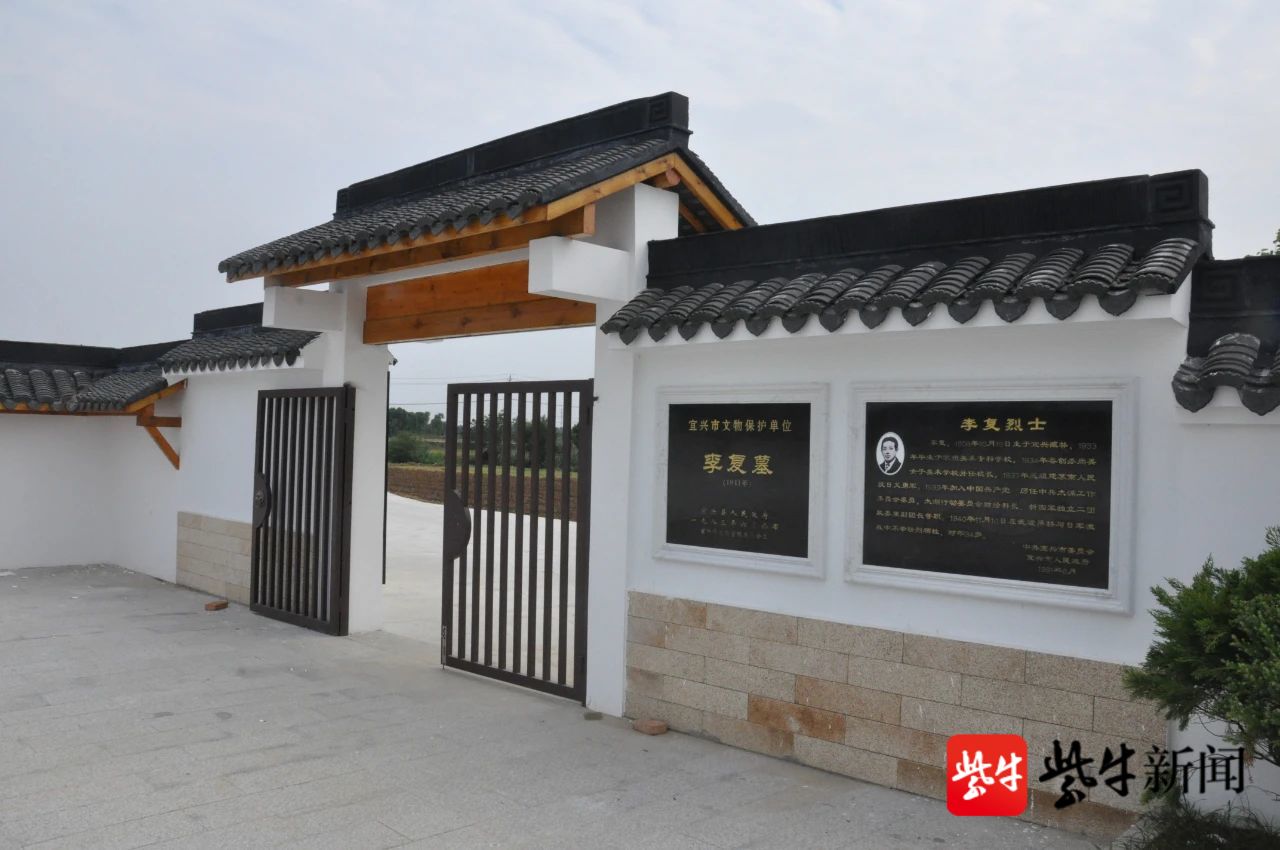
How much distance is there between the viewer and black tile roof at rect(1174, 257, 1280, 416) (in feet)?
12.1

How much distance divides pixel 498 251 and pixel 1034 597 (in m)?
3.74

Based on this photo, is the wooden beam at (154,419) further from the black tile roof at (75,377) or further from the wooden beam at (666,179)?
the wooden beam at (666,179)

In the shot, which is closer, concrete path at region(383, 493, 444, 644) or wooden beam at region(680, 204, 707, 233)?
wooden beam at region(680, 204, 707, 233)

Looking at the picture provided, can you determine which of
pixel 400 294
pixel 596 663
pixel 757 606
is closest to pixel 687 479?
pixel 757 606

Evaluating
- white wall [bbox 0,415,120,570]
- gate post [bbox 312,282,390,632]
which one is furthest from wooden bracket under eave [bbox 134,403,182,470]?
gate post [bbox 312,282,390,632]

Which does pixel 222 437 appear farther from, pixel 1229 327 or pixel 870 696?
pixel 1229 327

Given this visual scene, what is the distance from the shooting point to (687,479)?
5.63 meters

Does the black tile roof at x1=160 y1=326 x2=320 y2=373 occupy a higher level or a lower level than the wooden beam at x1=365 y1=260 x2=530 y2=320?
lower

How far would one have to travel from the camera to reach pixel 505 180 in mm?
6688

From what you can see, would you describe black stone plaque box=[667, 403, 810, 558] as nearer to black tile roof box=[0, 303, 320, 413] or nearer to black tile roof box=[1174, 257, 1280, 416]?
black tile roof box=[1174, 257, 1280, 416]

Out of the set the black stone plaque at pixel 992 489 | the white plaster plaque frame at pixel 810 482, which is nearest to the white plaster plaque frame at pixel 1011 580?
the black stone plaque at pixel 992 489

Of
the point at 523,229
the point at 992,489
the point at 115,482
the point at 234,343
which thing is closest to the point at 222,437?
the point at 234,343

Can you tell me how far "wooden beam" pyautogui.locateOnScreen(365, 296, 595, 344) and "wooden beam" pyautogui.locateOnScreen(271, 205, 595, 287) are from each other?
0.45 meters

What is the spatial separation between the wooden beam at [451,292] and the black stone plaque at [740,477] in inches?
63.8
